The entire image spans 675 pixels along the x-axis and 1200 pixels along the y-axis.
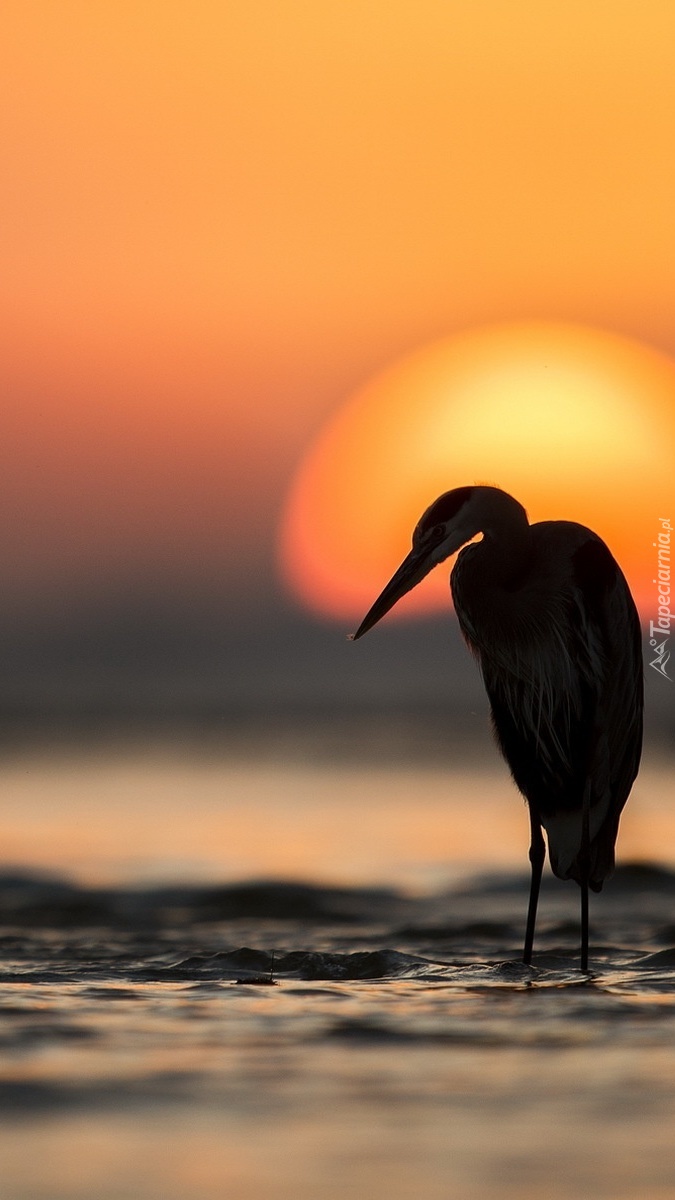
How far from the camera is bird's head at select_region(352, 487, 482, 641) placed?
775cm

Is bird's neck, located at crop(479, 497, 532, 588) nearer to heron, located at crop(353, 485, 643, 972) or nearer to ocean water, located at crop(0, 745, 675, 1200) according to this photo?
heron, located at crop(353, 485, 643, 972)

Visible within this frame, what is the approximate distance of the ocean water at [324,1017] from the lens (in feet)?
14.1

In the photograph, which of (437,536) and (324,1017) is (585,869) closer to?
(437,536)

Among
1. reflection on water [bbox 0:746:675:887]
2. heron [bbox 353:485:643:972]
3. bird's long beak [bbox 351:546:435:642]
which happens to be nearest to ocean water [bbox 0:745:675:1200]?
reflection on water [bbox 0:746:675:887]

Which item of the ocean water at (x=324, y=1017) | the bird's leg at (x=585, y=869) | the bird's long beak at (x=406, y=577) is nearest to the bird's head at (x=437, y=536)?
the bird's long beak at (x=406, y=577)

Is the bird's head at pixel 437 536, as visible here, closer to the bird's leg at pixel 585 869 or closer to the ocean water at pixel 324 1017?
the bird's leg at pixel 585 869

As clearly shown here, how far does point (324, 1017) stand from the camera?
6.20m

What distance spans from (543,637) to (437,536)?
0.68m


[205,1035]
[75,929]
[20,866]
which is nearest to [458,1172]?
[205,1035]

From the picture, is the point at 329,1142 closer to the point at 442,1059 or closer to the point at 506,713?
the point at 442,1059

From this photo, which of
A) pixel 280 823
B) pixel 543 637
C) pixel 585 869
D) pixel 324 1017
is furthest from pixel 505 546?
pixel 280 823

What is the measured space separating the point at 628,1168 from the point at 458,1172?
419mm

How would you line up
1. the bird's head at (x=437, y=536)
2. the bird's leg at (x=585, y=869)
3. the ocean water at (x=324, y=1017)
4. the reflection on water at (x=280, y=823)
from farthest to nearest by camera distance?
the reflection on water at (x=280, y=823), the bird's leg at (x=585, y=869), the bird's head at (x=437, y=536), the ocean water at (x=324, y=1017)

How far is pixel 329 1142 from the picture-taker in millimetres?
4469
